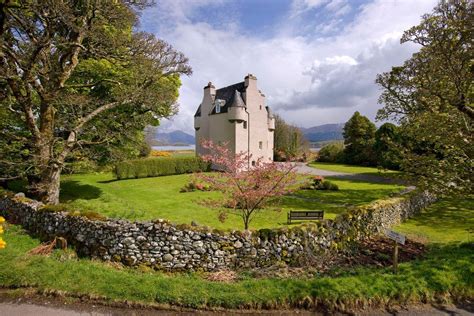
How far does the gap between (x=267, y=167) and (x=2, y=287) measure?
370 inches

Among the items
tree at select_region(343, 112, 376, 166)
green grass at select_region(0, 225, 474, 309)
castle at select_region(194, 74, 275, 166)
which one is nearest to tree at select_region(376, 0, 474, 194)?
green grass at select_region(0, 225, 474, 309)

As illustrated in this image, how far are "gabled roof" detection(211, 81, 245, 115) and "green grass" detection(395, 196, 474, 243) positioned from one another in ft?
72.4

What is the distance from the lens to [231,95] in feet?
117

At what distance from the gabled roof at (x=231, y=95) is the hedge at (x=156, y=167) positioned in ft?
25.0

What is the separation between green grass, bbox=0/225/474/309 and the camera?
272 inches

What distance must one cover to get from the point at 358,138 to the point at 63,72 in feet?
158

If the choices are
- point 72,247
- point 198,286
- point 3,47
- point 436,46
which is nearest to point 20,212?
point 72,247

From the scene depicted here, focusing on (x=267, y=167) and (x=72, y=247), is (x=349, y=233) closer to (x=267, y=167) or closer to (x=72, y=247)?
(x=267, y=167)

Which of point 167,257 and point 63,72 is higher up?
point 63,72

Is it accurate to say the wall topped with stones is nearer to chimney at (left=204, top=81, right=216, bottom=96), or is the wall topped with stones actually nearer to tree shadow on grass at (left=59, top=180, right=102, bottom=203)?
tree shadow on grass at (left=59, top=180, right=102, bottom=203)

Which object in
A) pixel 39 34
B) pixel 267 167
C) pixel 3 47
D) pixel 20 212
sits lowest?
pixel 20 212

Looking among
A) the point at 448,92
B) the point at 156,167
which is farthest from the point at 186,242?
the point at 156,167

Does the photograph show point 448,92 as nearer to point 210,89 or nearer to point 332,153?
point 210,89

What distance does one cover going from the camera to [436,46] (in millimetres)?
11711
